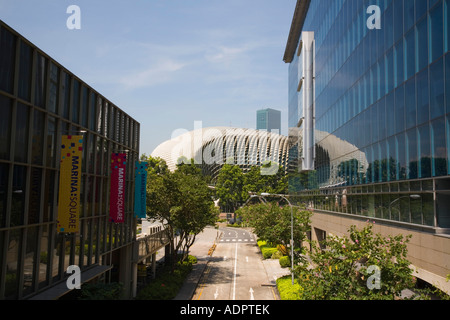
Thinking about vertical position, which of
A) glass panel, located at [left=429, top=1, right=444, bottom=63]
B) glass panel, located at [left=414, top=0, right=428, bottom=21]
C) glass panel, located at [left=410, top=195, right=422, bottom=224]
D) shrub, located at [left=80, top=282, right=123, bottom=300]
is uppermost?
glass panel, located at [left=414, top=0, right=428, bottom=21]

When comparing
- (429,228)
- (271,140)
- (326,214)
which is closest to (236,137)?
(271,140)

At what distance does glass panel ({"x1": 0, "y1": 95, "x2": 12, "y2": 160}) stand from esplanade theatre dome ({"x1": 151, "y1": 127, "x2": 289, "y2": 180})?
343 ft

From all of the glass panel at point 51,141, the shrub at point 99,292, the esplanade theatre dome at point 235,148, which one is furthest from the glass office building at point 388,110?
the esplanade theatre dome at point 235,148

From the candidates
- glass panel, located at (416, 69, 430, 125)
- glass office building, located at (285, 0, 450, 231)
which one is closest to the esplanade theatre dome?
glass office building, located at (285, 0, 450, 231)

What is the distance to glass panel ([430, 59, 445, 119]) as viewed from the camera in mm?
17469

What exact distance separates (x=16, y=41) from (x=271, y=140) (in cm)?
11320

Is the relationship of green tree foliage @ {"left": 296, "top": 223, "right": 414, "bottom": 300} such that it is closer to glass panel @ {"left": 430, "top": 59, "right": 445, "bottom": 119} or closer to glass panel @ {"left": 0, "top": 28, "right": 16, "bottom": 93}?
glass panel @ {"left": 430, "top": 59, "right": 445, "bottom": 119}

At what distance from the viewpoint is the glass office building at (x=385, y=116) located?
1805cm

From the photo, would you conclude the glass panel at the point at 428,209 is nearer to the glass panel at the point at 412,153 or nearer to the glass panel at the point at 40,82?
the glass panel at the point at 412,153

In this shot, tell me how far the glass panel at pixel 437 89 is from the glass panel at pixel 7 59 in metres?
17.5

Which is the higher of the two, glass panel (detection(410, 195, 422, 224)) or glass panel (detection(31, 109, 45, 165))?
glass panel (detection(31, 109, 45, 165))

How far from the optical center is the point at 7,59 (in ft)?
45.3

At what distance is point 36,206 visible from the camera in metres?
15.7
